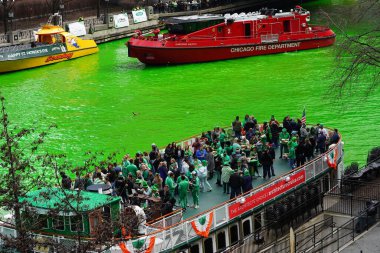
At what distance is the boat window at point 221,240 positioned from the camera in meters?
29.1

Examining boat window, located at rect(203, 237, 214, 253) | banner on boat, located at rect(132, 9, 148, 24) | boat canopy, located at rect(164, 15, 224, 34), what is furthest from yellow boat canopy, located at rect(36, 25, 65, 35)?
boat window, located at rect(203, 237, 214, 253)

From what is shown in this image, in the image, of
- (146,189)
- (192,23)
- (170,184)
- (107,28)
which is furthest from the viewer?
(107,28)

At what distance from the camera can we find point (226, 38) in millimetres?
68688

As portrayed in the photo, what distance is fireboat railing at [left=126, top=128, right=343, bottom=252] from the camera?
27.2m

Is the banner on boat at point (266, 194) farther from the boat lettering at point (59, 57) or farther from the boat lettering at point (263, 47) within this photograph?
the boat lettering at point (59, 57)

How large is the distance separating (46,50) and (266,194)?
41.0 m

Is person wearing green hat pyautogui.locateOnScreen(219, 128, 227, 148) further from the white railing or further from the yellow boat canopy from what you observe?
the yellow boat canopy

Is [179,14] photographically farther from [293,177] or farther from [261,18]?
[293,177]

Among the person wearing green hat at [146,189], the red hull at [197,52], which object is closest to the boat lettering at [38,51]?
the red hull at [197,52]

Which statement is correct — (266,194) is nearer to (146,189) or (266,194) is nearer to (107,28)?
(146,189)

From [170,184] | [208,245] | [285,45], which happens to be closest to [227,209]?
[208,245]

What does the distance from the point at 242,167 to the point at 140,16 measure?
53.5 m

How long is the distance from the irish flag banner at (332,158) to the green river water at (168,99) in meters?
6.53

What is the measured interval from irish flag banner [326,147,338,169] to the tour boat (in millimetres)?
36495
